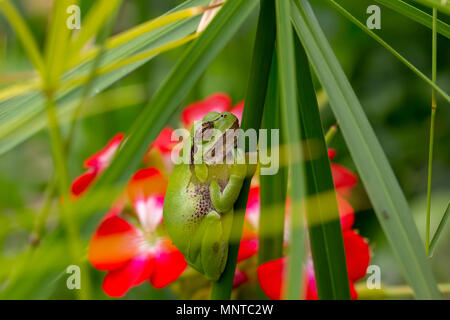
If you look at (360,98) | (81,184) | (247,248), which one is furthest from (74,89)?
(360,98)

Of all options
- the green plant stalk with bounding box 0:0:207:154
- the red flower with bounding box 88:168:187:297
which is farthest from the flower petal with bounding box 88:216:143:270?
the green plant stalk with bounding box 0:0:207:154

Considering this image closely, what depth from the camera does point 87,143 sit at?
91 cm

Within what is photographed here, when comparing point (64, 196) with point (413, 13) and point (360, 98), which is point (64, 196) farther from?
point (360, 98)

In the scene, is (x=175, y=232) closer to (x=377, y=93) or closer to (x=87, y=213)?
(x=87, y=213)

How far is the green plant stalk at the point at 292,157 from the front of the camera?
0.70ft

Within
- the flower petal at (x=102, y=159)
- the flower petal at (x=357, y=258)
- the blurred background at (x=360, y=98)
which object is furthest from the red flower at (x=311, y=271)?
the blurred background at (x=360, y=98)

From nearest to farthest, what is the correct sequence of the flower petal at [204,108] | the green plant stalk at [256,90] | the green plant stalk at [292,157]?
the green plant stalk at [292,157] < the green plant stalk at [256,90] < the flower petal at [204,108]

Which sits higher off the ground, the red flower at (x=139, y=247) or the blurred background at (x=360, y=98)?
the blurred background at (x=360, y=98)

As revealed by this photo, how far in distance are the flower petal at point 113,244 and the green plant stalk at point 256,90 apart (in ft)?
0.34

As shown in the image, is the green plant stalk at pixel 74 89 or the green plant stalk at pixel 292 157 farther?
the green plant stalk at pixel 74 89

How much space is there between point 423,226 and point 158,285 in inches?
22.6

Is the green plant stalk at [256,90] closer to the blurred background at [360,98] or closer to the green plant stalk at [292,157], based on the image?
the green plant stalk at [292,157]

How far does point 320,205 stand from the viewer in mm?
358

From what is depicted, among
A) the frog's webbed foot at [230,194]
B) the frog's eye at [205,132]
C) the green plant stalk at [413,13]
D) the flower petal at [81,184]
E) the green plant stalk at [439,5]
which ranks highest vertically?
the green plant stalk at [413,13]
